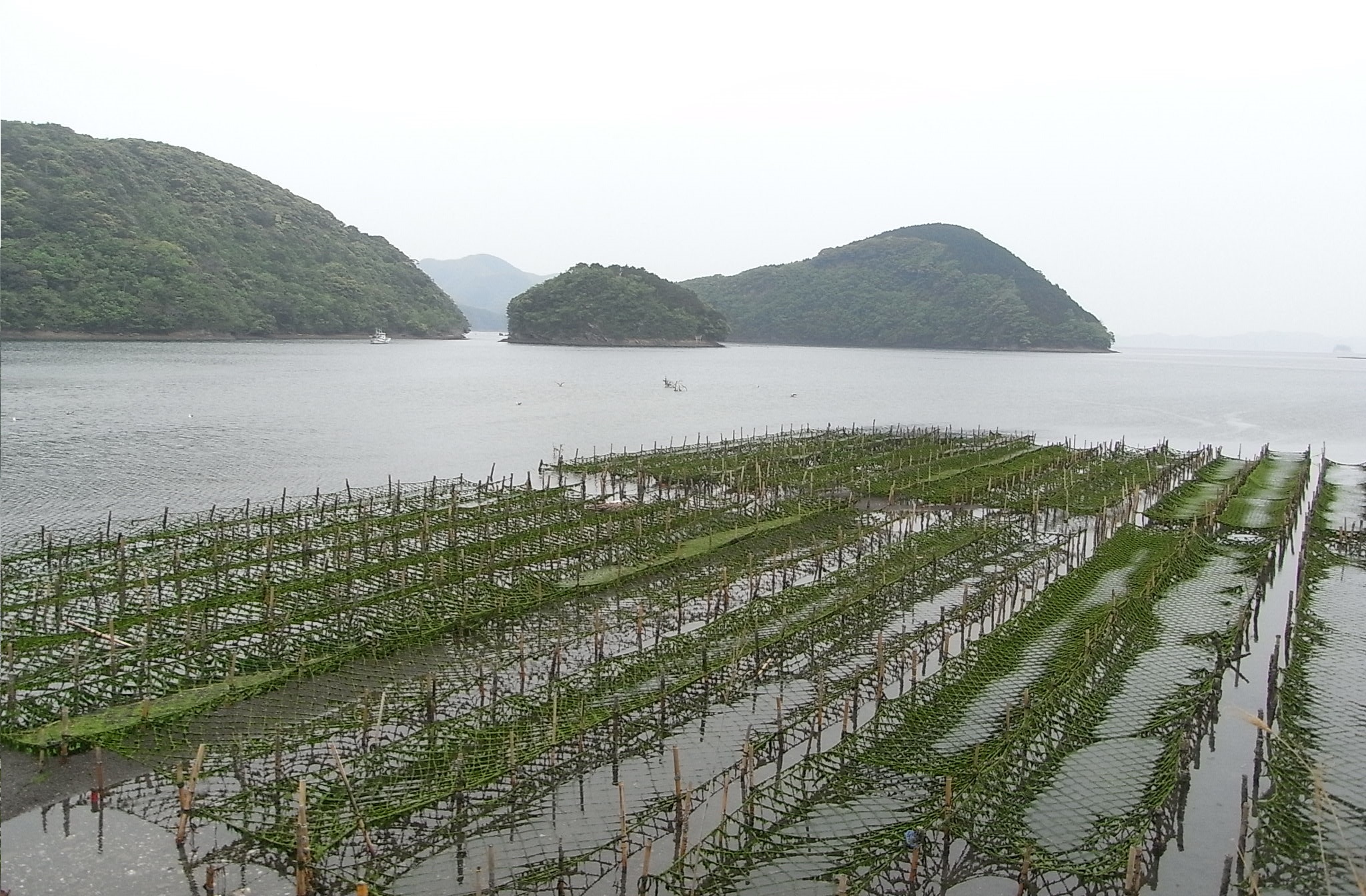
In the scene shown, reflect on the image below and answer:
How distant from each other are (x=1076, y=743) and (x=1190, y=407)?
3273 inches

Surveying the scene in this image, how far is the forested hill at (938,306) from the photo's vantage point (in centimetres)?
18012

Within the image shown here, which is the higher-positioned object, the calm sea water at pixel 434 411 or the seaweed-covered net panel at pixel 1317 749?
the calm sea water at pixel 434 411

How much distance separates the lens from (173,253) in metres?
104

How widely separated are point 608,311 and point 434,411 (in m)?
93.2

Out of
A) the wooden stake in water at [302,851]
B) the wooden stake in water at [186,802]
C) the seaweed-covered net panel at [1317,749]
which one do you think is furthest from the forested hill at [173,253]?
the seaweed-covered net panel at [1317,749]

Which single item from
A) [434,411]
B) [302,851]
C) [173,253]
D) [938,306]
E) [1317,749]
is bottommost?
[1317,749]

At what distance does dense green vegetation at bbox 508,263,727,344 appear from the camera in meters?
155

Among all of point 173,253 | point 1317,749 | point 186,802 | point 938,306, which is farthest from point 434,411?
point 938,306

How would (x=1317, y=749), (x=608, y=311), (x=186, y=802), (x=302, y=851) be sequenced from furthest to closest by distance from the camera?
(x=608, y=311), (x=1317, y=749), (x=186, y=802), (x=302, y=851)

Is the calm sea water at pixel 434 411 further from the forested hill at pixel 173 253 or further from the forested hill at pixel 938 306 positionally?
the forested hill at pixel 938 306

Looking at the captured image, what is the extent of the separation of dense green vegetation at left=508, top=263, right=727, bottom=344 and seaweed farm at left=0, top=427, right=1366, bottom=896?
130 m

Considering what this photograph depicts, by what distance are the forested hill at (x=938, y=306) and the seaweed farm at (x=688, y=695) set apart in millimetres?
161009

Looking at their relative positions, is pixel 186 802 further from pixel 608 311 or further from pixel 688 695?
pixel 608 311

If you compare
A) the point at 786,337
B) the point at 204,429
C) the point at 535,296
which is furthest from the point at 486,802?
the point at 786,337
